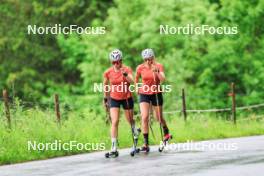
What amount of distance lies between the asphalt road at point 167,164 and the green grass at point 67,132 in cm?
123

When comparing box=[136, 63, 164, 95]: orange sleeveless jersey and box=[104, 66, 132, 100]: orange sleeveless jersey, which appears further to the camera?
box=[136, 63, 164, 95]: orange sleeveless jersey

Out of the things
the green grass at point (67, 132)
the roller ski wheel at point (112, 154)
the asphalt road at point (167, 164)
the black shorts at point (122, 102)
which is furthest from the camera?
the green grass at point (67, 132)

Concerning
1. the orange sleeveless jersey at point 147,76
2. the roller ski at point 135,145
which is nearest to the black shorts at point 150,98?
the orange sleeveless jersey at point 147,76

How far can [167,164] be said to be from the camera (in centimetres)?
1706

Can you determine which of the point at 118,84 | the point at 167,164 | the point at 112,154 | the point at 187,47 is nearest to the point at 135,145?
the point at 112,154

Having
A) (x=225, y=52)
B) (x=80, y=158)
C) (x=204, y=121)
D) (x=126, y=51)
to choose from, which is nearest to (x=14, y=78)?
(x=126, y=51)

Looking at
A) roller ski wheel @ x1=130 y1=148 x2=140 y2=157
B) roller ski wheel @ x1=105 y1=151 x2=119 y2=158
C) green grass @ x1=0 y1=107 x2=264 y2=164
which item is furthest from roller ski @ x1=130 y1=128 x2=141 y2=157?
green grass @ x1=0 y1=107 x2=264 y2=164

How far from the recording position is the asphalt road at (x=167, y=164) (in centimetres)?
1555

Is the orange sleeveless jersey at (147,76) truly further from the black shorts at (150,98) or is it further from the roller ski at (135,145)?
the roller ski at (135,145)

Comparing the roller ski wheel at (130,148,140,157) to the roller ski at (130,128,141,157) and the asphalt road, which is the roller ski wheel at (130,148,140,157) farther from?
the asphalt road

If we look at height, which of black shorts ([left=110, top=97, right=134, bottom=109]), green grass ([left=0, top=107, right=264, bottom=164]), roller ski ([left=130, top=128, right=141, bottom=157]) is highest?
black shorts ([left=110, top=97, right=134, bottom=109])

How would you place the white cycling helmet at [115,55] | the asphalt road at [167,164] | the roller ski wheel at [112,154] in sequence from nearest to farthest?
the asphalt road at [167,164] → the white cycling helmet at [115,55] → the roller ski wheel at [112,154]

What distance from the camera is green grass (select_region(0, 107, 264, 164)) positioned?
70.7 feet

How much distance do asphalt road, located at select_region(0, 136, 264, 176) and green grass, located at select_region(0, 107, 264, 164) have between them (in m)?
1.23
